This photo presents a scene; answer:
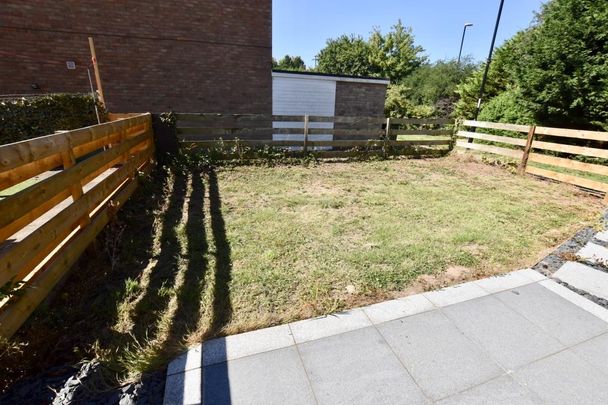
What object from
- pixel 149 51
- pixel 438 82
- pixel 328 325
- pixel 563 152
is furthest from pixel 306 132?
pixel 438 82

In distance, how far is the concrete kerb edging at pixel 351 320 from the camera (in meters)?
2.14

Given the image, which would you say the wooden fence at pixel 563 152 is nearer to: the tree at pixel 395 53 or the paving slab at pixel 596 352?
the paving slab at pixel 596 352

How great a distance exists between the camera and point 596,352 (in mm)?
2271

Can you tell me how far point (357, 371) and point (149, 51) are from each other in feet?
34.1

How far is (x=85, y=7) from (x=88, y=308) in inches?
377

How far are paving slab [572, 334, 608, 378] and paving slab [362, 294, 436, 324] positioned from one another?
1.02 meters

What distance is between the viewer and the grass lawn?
2.35 metres

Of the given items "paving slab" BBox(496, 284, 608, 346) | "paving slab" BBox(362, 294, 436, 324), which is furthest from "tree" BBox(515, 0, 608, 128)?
"paving slab" BBox(362, 294, 436, 324)

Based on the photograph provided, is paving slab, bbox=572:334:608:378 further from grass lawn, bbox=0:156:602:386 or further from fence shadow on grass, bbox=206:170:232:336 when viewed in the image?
fence shadow on grass, bbox=206:170:232:336

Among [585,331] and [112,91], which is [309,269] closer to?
[585,331]

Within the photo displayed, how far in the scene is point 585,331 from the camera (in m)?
2.49

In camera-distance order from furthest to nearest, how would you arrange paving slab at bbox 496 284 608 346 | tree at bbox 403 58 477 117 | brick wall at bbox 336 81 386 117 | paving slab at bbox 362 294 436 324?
tree at bbox 403 58 477 117 < brick wall at bbox 336 81 386 117 < paving slab at bbox 362 294 436 324 < paving slab at bbox 496 284 608 346

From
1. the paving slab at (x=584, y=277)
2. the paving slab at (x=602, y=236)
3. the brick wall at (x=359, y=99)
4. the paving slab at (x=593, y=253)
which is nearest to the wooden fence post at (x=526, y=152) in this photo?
the paving slab at (x=602, y=236)

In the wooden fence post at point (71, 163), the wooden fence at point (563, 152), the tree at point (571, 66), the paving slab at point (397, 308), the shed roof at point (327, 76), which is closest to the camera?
the paving slab at point (397, 308)
